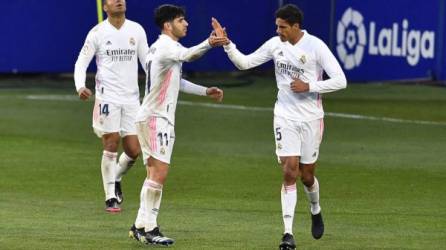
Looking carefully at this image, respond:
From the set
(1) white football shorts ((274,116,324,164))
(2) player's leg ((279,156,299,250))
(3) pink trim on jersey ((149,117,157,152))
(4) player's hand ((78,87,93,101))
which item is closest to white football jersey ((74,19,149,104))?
(4) player's hand ((78,87,93,101))

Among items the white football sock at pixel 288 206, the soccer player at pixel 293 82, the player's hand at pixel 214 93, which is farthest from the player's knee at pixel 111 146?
the white football sock at pixel 288 206

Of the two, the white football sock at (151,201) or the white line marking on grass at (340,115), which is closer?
the white football sock at (151,201)

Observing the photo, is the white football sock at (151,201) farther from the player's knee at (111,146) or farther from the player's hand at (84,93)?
the player's knee at (111,146)

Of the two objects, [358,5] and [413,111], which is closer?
[413,111]

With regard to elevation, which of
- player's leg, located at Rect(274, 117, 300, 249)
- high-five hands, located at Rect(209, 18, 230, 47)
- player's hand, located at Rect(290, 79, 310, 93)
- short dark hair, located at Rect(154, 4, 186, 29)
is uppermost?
short dark hair, located at Rect(154, 4, 186, 29)

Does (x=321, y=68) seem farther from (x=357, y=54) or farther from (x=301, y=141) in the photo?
(x=357, y=54)

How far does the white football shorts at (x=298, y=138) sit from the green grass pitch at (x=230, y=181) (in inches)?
34.7

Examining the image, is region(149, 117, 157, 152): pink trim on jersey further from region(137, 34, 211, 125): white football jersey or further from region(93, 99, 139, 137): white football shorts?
region(93, 99, 139, 137): white football shorts

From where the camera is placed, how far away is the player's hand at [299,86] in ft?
41.4

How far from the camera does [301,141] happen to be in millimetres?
12984

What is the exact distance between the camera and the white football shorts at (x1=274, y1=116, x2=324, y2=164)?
12883 millimetres

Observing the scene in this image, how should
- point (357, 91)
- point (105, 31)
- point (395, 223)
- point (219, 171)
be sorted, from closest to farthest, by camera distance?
point (395, 223) < point (105, 31) < point (219, 171) < point (357, 91)

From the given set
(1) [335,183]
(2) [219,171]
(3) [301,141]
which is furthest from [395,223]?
(2) [219,171]

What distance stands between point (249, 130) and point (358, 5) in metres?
9.42
